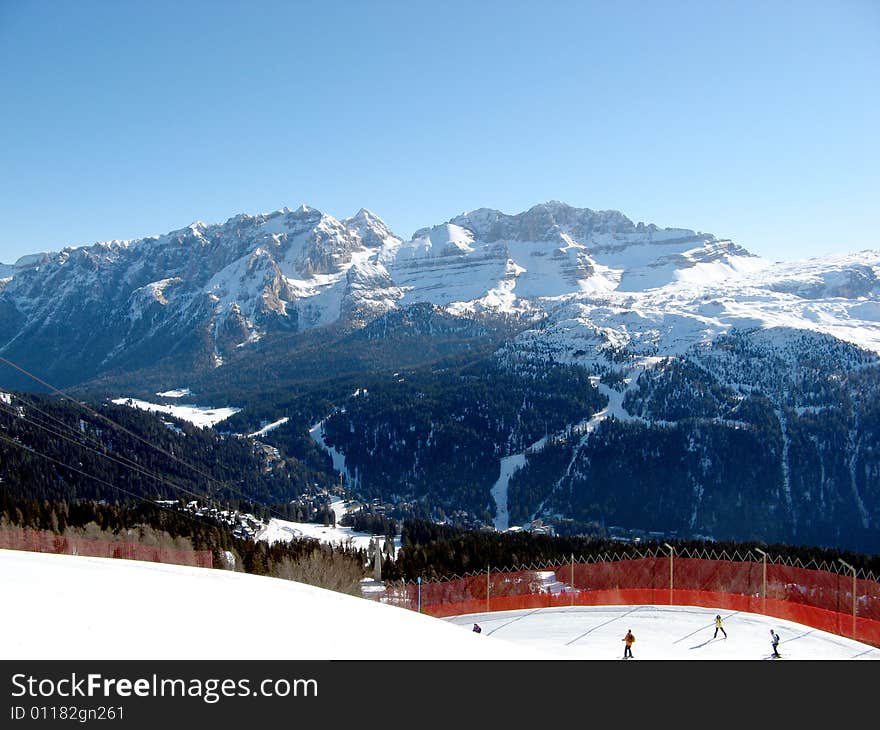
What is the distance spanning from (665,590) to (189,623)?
41.8 m

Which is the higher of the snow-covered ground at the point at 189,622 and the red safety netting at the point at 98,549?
the snow-covered ground at the point at 189,622

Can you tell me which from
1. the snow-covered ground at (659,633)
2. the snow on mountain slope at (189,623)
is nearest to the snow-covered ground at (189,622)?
the snow on mountain slope at (189,623)

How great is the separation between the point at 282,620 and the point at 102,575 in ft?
26.6

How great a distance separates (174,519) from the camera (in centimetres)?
11250

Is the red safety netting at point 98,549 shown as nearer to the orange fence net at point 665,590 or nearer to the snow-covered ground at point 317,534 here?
the orange fence net at point 665,590

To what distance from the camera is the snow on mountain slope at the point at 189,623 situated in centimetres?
2036

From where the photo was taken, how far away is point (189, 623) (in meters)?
22.9

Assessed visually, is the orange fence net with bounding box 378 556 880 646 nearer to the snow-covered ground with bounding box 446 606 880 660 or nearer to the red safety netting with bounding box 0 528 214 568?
the snow-covered ground with bounding box 446 606 880 660

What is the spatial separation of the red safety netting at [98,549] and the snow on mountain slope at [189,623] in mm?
32793

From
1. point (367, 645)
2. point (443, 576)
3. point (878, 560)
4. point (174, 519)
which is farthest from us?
point (174, 519)

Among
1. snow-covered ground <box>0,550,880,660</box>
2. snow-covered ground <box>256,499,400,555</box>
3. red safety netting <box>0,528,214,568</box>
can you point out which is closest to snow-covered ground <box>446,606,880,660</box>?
snow-covered ground <box>0,550,880,660</box>

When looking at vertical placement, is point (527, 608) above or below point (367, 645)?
below
